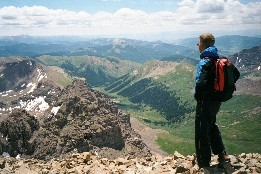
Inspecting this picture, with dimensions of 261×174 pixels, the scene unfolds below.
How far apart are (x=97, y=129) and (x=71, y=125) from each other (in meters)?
9.26

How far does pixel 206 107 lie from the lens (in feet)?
53.9

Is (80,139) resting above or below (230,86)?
below

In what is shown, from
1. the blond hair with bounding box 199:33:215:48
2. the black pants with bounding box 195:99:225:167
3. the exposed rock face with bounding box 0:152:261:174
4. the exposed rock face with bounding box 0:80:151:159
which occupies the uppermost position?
the blond hair with bounding box 199:33:215:48

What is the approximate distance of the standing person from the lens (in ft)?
51.8

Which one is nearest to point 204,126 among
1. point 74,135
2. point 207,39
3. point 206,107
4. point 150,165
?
point 206,107

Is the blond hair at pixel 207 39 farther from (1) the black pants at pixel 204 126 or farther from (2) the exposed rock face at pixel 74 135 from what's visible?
(2) the exposed rock face at pixel 74 135

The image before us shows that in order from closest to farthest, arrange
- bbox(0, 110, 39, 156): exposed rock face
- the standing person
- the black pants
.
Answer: the standing person, the black pants, bbox(0, 110, 39, 156): exposed rock face

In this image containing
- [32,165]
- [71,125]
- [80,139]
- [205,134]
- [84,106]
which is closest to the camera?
[205,134]

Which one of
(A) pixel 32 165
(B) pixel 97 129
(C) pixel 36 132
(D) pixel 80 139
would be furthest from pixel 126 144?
(A) pixel 32 165

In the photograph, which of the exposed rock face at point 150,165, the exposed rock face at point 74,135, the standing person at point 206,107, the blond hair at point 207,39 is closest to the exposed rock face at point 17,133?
the exposed rock face at point 74,135

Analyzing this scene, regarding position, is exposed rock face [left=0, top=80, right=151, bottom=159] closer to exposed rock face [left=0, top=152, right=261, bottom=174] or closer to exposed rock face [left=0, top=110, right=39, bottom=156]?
exposed rock face [left=0, top=110, right=39, bottom=156]

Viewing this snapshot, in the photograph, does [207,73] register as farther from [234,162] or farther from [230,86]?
[234,162]

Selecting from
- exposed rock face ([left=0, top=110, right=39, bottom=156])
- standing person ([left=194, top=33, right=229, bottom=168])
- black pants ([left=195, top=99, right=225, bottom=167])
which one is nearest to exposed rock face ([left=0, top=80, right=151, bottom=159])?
exposed rock face ([left=0, top=110, right=39, bottom=156])

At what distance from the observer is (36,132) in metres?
104
